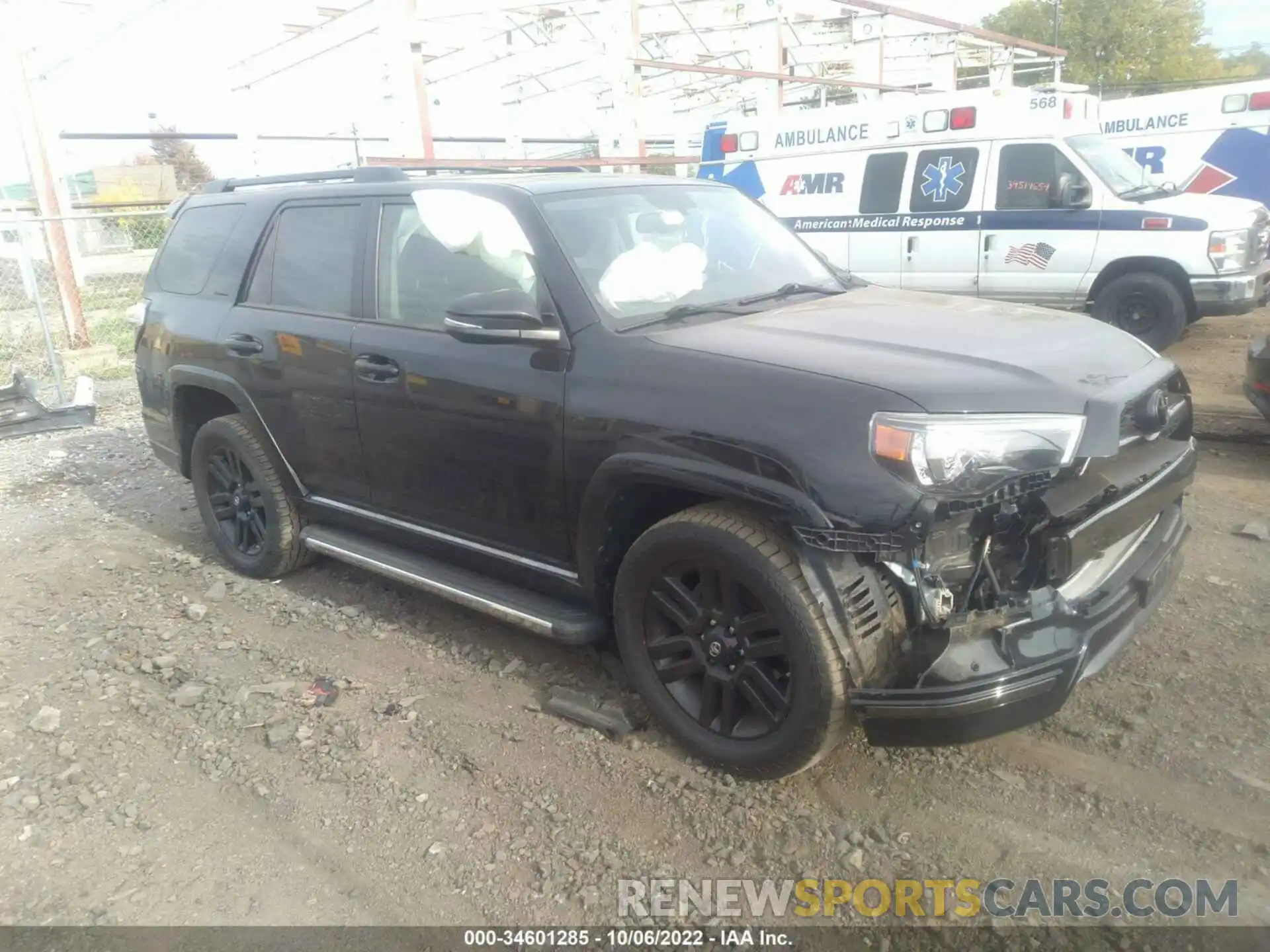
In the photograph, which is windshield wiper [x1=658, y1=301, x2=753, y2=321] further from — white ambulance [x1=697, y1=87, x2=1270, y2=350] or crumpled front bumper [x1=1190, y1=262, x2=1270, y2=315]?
crumpled front bumper [x1=1190, y1=262, x2=1270, y2=315]

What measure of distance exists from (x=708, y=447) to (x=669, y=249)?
1.13m

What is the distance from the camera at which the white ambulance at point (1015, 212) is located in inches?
341

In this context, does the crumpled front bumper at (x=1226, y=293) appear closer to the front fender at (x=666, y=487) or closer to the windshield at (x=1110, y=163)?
the windshield at (x=1110, y=163)

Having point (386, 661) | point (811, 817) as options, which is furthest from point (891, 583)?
point (386, 661)

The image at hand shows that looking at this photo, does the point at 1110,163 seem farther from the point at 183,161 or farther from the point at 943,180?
the point at 183,161

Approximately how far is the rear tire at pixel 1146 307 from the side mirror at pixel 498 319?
7.16m

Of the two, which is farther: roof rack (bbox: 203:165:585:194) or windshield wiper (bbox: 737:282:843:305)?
roof rack (bbox: 203:165:585:194)

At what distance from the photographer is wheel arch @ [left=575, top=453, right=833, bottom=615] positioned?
2.67 meters

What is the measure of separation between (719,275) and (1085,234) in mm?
6736

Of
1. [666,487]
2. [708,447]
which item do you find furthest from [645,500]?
[708,447]

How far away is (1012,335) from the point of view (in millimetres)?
3098

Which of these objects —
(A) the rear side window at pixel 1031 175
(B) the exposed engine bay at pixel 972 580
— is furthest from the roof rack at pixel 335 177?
(A) the rear side window at pixel 1031 175

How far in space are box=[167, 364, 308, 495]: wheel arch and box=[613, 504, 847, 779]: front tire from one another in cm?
212

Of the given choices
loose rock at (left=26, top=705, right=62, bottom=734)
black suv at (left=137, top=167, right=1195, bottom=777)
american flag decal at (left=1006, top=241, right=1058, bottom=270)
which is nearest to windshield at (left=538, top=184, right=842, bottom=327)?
black suv at (left=137, top=167, right=1195, bottom=777)
